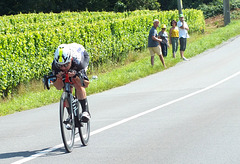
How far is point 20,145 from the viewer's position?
9.50 metres

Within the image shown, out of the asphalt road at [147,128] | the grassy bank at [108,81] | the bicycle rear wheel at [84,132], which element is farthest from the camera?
the grassy bank at [108,81]

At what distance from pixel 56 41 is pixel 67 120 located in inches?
537

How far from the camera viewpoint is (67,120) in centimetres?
847

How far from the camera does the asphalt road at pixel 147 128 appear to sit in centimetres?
817

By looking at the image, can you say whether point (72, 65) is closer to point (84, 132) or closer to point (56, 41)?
point (84, 132)

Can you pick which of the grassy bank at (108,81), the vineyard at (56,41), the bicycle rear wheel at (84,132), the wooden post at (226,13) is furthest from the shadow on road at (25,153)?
the wooden post at (226,13)

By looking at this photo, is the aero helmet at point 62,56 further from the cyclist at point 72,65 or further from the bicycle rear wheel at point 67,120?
the bicycle rear wheel at point 67,120

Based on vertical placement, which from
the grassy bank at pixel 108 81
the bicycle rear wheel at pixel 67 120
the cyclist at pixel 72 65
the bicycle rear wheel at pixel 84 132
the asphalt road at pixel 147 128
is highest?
the cyclist at pixel 72 65

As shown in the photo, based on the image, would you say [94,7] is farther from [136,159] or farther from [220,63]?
[136,159]

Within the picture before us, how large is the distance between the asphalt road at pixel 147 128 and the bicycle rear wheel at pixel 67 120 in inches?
7.3

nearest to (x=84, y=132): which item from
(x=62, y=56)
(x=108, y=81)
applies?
(x=62, y=56)

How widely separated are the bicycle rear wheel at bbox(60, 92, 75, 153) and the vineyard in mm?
9346

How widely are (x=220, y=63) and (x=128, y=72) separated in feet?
13.2

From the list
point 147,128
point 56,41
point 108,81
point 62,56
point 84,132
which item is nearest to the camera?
point 62,56
